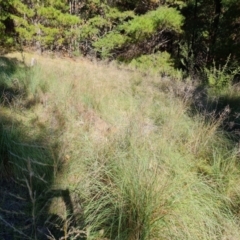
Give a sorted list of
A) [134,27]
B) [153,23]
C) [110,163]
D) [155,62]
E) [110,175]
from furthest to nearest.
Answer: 1. [155,62]
2. [153,23]
3. [134,27]
4. [110,163]
5. [110,175]

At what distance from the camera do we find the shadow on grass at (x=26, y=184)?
1.93 meters

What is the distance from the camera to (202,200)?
206cm

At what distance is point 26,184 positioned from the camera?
89.1 inches

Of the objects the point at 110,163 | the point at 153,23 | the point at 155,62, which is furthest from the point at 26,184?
the point at 155,62

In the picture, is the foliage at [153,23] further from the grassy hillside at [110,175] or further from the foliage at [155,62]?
the grassy hillside at [110,175]

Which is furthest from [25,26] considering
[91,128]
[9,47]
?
[91,128]

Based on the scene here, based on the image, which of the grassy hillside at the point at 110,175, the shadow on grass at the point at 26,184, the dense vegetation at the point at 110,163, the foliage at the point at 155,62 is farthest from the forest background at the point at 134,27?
the shadow on grass at the point at 26,184

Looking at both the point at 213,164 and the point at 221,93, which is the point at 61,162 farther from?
the point at 221,93

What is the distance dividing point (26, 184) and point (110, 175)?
702 mm

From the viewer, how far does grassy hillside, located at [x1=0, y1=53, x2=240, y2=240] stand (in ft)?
6.01

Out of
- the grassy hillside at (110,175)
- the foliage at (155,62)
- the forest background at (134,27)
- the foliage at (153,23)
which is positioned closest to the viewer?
the grassy hillside at (110,175)

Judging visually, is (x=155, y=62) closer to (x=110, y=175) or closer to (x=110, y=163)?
(x=110, y=163)

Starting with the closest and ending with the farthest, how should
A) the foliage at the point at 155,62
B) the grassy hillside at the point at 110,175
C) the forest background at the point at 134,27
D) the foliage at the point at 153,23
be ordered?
the grassy hillside at the point at 110,175 < the foliage at the point at 153,23 < the forest background at the point at 134,27 < the foliage at the point at 155,62

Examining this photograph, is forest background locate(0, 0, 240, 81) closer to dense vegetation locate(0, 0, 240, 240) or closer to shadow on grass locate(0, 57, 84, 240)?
dense vegetation locate(0, 0, 240, 240)
